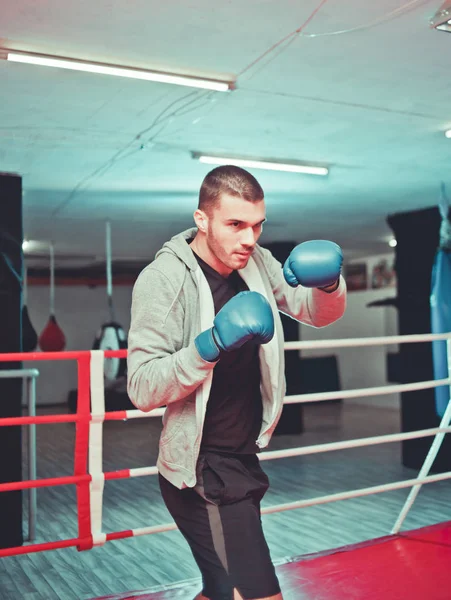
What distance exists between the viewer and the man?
4.72 feet

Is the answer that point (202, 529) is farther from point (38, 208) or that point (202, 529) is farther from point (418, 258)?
point (418, 258)

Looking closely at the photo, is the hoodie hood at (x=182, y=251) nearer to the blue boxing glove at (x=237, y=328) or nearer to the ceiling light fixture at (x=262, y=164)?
the blue boxing glove at (x=237, y=328)

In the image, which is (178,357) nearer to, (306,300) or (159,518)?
(306,300)

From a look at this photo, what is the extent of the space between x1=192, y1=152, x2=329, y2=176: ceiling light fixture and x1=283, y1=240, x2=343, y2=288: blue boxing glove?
2.69 meters

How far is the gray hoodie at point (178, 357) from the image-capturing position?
1.38 m

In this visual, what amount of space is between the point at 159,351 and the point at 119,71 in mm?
1645

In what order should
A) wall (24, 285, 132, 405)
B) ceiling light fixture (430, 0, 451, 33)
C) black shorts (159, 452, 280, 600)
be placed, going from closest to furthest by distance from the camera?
black shorts (159, 452, 280, 600)
ceiling light fixture (430, 0, 451, 33)
wall (24, 285, 132, 405)

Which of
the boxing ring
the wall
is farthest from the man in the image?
the wall

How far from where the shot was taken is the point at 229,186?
58.8 inches

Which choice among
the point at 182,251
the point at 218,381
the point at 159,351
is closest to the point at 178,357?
the point at 159,351

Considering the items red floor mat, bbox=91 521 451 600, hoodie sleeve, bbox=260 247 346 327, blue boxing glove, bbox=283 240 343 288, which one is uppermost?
blue boxing glove, bbox=283 240 343 288

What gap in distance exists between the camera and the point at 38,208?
228 inches

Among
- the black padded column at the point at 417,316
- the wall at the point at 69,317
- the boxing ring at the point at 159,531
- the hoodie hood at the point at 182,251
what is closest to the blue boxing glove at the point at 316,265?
the hoodie hood at the point at 182,251

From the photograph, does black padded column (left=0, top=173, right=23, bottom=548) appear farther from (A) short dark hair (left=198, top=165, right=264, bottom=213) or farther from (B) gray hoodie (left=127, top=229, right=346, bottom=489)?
(A) short dark hair (left=198, top=165, right=264, bottom=213)
